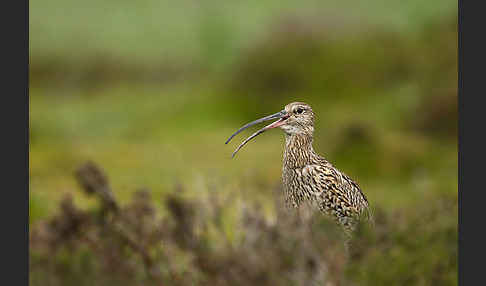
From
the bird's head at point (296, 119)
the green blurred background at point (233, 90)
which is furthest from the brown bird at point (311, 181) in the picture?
the green blurred background at point (233, 90)

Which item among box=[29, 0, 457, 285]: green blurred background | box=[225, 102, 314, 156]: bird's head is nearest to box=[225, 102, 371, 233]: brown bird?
box=[225, 102, 314, 156]: bird's head

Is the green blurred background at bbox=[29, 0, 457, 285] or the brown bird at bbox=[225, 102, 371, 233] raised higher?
the green blurred background at bbox=[29, 0, 457, 285]

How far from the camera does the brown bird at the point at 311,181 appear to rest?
183cm

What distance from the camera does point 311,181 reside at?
6.19ft

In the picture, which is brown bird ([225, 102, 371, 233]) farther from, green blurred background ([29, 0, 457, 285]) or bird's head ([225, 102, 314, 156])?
green blurred background ([29, 0, 457, 285])

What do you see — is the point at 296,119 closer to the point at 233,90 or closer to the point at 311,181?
the point at 311,181

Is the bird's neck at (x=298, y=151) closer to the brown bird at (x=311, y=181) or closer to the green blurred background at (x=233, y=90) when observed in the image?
the brown bird at (x=311, y=181)

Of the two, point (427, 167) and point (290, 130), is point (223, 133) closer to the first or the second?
point (427, 167)

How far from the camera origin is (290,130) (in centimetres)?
183

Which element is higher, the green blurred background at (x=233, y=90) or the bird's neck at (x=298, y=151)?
the green blurred background at (x=233, y=90)

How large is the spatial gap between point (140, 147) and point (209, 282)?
507 cm

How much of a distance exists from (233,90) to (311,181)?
17.8 ft

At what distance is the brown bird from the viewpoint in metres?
1.83

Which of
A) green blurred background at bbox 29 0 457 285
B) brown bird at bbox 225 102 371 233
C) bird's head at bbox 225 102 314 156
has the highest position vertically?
green blurred background at bbox 29 0 457 285
